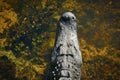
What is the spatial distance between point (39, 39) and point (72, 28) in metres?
1.42

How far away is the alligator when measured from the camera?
5133 millimetres

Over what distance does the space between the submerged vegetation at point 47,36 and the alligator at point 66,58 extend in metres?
1.15

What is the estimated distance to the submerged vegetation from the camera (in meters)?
6.57

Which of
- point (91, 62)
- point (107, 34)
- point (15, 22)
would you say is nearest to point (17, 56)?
point (15, 22)

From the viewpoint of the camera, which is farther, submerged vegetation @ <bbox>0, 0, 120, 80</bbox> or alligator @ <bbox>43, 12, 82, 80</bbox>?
submerged vegetation @ <bbox>0, 0, 120, 80</bbox>

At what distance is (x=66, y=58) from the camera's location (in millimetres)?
5258

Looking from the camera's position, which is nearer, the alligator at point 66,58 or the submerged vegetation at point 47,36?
the alligator at point 66,58

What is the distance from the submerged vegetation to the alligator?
115 centimetres

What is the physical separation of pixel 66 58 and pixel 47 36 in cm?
192

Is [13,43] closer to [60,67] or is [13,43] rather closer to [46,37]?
[46,37]

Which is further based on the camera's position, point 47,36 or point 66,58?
point 47,36

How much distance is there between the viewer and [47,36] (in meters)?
7.09

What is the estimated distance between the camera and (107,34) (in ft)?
23.0

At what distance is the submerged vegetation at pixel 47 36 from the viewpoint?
6.57m
